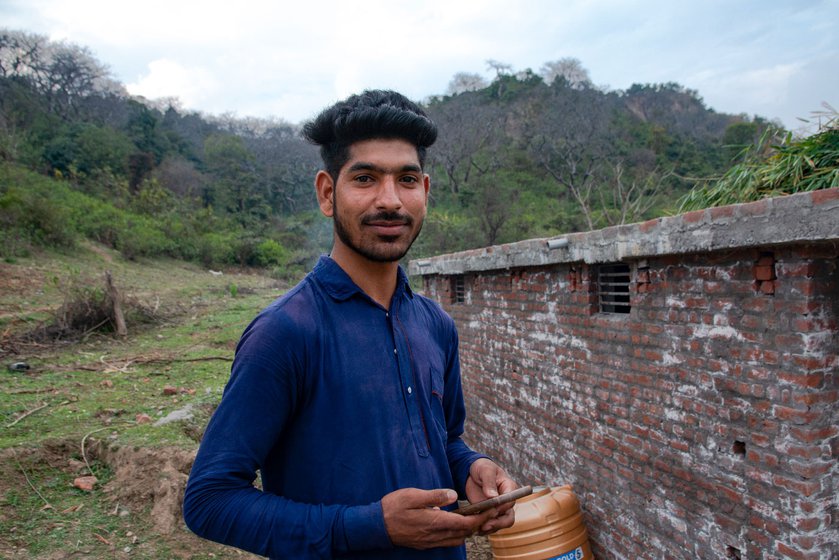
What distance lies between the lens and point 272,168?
3116 cm

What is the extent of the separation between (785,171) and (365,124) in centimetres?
288

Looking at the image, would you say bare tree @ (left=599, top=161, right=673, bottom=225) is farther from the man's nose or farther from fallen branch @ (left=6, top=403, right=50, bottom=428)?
the man's nose

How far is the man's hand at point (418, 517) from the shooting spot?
110cm

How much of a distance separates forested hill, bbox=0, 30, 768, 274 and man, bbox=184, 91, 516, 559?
14.2 meters

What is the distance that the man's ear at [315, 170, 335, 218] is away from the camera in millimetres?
1451

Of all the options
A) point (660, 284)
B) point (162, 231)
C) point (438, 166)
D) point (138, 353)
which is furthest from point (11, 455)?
point (438, 166)

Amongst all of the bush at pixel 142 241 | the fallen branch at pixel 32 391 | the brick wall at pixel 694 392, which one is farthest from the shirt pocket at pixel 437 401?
the bush at pixel 142 241

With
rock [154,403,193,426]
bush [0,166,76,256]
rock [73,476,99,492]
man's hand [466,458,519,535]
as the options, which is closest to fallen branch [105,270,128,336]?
rock [154,403,193,426]

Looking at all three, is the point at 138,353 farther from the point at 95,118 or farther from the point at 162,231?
the point at 95,118

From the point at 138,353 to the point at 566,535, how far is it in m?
6.98

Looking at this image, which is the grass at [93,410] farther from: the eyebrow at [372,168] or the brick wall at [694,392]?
the eyebrow at [372,168]

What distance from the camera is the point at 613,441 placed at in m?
3.69

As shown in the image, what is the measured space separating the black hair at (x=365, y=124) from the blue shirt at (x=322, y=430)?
1.03 feet

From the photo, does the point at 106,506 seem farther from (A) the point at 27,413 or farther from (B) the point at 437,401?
(B) the point at 437,401
